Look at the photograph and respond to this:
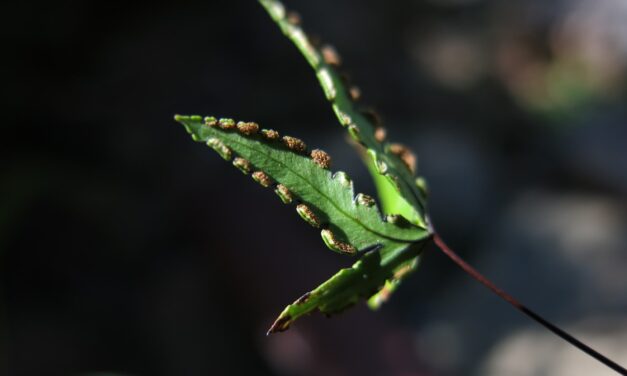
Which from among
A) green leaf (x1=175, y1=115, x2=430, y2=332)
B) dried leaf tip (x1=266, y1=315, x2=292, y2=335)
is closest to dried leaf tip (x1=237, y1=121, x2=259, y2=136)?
green leaf (x1=175, y1=115, x2=430, y2=332)

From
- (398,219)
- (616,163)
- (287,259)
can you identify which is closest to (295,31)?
(398,219)

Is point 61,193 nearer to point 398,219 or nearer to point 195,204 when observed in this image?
point 195,204

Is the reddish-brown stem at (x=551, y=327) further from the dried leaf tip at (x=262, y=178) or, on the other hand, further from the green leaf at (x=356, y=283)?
the dried leaf tip at (x=262, y=178)

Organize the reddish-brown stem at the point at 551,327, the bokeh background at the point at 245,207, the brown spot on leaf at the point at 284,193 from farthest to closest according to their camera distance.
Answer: the bokeh background at the point at 245,207
the brown spot on leaf at the point at 284,193
the reddish-brown stem at the point at 551,327

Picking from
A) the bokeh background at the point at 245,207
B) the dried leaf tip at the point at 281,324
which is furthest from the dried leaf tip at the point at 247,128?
the bokeh background at the point at 245,207

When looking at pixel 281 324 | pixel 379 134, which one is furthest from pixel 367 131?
pixel 281 324

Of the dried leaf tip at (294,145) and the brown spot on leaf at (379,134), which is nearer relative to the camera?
the dried leaf tip at (294,145)

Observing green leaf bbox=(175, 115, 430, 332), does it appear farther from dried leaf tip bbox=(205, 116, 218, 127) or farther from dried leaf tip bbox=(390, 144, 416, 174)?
dried leaf tip bbox=(390, 144, 416, 174)
